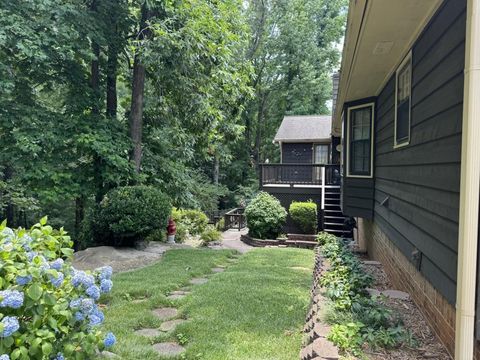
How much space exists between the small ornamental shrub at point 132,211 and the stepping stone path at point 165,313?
4258 millimetres

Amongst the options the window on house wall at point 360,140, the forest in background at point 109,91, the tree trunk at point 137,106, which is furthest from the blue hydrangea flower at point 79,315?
the tree trunk at point 137,106

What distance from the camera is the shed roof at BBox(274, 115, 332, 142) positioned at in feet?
69.0

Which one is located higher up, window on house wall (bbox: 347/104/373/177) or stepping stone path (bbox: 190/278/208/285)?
window on house wall (bbox: 347/104/373/177)

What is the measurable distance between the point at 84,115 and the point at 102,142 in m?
1.19

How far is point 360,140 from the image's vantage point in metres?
8.06

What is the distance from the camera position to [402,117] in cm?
504

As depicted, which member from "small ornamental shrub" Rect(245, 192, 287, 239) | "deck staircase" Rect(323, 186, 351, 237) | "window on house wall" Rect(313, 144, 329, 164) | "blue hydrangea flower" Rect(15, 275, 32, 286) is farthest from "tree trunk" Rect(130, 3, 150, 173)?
"window on house wall" Rect(313, 144, 329, 164)

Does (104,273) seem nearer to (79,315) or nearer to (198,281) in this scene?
(79,315)

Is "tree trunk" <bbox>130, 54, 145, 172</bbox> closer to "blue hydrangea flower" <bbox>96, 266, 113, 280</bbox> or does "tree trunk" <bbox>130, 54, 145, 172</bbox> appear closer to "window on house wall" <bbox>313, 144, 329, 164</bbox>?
"blue hydrangea flower" <bbox>96, 266, 113, 280</bbox>

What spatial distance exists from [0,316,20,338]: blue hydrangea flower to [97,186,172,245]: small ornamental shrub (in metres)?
7.20

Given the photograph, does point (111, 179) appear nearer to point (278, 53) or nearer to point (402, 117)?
point (402, 117)

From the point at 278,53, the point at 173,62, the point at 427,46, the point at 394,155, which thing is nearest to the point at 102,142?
the point at 173,62

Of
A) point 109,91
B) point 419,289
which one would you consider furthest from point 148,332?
point 109,91

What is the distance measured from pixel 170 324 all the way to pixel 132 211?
4.96m
